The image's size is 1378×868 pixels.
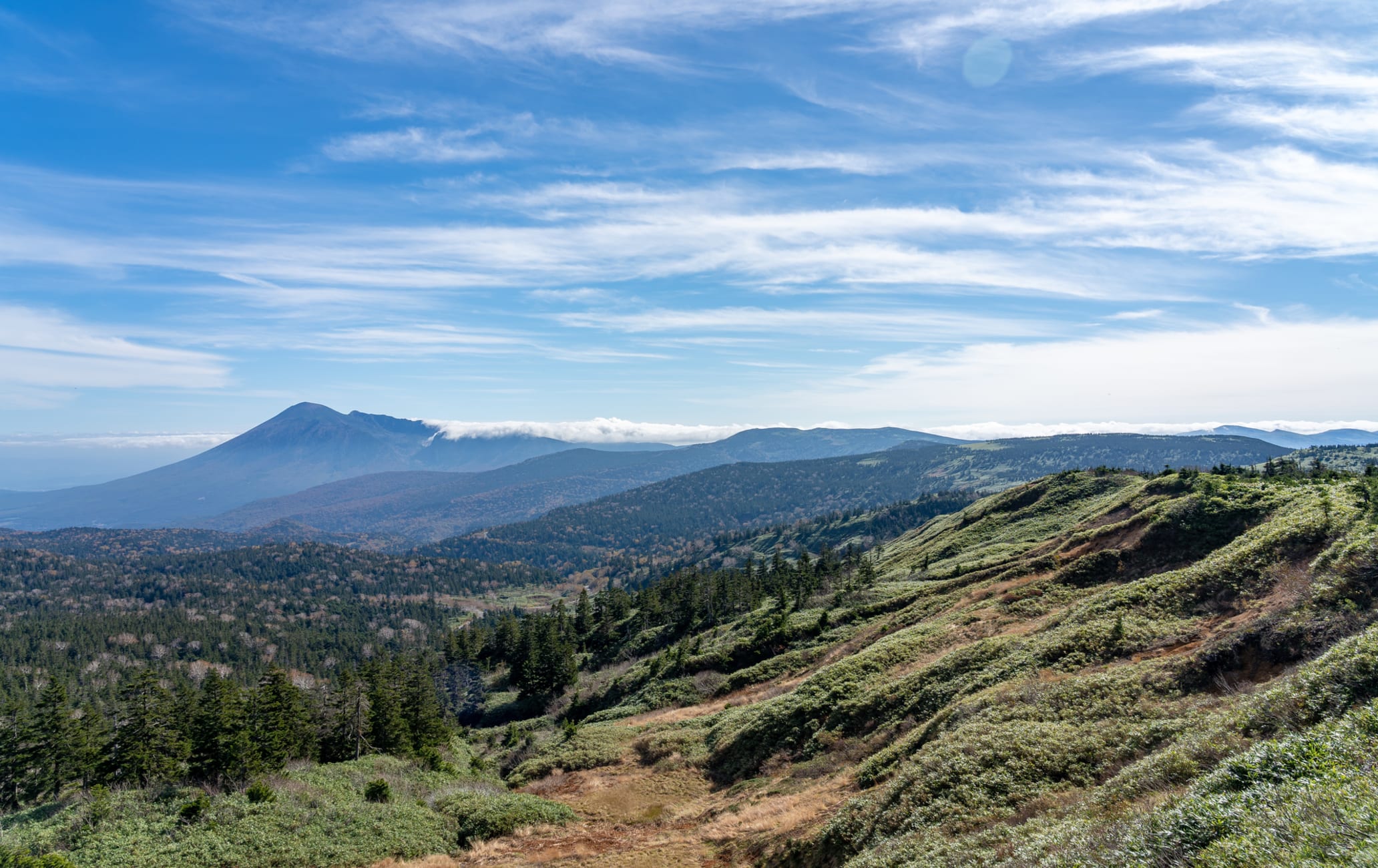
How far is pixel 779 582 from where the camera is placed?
372 feet

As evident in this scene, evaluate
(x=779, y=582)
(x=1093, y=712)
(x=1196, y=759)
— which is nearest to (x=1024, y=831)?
(x=1196, y=759)

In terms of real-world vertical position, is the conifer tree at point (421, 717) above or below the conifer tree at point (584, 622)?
above

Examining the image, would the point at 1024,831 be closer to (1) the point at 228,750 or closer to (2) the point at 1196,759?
(2) the point at 1196,759

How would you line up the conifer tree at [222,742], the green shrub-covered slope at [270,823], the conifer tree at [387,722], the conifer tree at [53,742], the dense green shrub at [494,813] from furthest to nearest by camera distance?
the conifer tree at [387,722]
the conifer tree at [53,742]
the conifer tree at [222,742]
the dense green shrub at [494,813]
the green shrub-covered slope at [270,823]

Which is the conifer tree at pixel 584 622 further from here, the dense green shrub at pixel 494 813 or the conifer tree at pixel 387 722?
the dense green shrub at pixel 494 813

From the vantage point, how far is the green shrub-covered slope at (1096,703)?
12.4 meters

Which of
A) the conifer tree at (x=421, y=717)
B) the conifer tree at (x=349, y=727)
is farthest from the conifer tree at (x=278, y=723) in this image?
the conifer tree at (x=421, y=717)

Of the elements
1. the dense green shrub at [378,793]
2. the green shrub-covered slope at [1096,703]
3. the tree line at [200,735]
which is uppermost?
the green shrub-covered slope at [1096,703]

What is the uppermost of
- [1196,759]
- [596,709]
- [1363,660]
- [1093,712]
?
[1363,660]

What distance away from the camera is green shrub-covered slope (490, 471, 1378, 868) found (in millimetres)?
12430

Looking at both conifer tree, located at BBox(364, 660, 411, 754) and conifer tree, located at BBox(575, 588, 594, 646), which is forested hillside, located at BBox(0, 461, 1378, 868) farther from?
conifer tree, located at BBox(575, 588, 594, 646)

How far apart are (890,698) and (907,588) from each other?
139 feet

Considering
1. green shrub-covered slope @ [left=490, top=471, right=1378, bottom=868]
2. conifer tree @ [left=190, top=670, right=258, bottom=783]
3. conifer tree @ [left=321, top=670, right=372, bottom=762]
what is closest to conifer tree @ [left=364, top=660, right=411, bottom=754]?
conifer tree @ [left=321, top=670, right=372, bottom=762]

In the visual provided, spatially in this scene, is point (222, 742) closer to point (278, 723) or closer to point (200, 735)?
point (200, 735)
